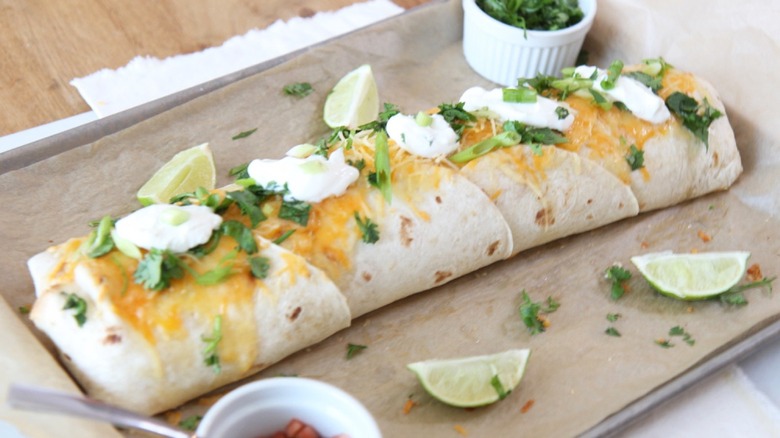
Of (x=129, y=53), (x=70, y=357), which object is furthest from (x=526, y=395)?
(x=129, y=53)

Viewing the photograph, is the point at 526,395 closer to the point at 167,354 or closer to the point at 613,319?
the point at 613,319

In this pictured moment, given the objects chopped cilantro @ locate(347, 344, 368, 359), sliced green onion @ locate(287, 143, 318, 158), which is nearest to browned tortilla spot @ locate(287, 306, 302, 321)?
chopped cilantro @ locate(347, 344, 368, 359)

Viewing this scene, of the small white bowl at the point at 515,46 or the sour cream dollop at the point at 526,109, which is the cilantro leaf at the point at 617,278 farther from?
the small white bowl at the point at 515,46

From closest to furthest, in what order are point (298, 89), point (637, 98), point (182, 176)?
point (182, 176)
point (637, 98)
point (298, 89)

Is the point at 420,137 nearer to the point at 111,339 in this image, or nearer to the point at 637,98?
the point at 637,98

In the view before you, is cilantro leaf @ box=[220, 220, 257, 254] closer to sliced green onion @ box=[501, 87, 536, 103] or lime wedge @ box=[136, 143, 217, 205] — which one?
lime wedge @ box=[136, 143, 217, 205]

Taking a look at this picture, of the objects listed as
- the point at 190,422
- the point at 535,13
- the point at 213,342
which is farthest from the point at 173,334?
the point at 535,13
